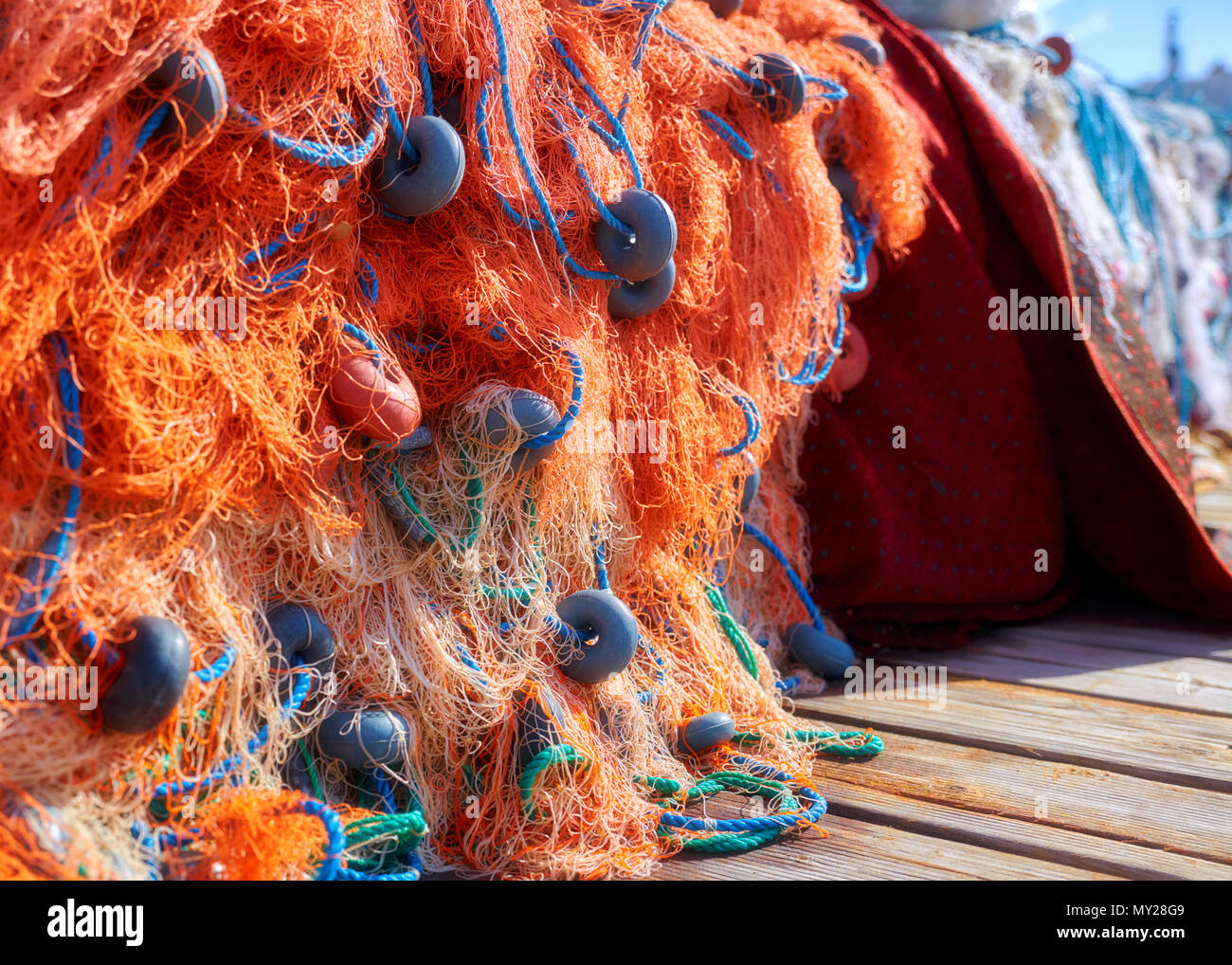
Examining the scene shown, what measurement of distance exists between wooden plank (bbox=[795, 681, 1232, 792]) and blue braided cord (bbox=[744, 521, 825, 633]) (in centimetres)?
14

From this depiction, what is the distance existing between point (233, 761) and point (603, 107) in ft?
3.47

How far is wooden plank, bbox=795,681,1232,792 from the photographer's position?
1.79m

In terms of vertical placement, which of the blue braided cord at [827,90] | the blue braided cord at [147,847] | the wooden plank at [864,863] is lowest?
the wooden plank at [864,863]

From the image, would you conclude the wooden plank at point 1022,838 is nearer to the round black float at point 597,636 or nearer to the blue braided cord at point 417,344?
the round black float at point 597,636

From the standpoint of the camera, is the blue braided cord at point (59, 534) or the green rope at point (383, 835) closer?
the blue braided cord at point (59, 534)

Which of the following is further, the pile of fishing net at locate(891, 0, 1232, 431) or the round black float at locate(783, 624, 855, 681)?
the pile of fishing net at locate(891, 0, 1232, 431)

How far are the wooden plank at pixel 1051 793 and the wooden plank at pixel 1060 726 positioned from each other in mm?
46

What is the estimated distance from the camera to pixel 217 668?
1248 mm

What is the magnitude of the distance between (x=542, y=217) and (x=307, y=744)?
78cm

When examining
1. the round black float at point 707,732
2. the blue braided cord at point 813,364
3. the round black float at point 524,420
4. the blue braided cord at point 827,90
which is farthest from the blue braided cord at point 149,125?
the blue braided cord at point 827,90

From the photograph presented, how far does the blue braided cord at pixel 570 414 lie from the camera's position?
1511 millimetres

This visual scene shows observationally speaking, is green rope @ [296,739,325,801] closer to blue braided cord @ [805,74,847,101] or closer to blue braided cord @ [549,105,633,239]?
blue braided cord @ [549,105,633,239]

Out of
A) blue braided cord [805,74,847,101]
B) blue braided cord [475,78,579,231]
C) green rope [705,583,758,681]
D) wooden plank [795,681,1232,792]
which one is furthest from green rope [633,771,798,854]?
blue braided cord [805,74,847,101]
